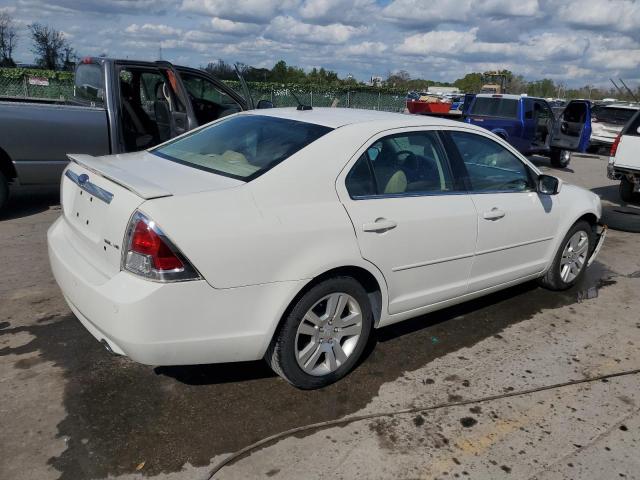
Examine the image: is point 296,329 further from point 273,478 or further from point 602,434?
point 602,434

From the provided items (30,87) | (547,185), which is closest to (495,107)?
(547,185)

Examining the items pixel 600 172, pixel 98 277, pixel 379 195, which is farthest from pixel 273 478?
pixel 600 172

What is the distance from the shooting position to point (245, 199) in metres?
2.83

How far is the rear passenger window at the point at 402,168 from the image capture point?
10.8 ft

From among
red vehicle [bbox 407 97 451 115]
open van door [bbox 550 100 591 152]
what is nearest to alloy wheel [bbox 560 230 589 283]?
open van door [bbox 550 100 591 152]

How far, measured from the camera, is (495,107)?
14406mm

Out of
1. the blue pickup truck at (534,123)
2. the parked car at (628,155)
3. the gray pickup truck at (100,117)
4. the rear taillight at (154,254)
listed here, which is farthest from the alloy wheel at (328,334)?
the blue pickup truck at (534,123)

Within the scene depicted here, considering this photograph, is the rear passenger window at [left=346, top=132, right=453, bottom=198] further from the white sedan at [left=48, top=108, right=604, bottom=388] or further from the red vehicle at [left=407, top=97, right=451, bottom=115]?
the red vehicle at [left=407, top=97, right=451, bottom=115]

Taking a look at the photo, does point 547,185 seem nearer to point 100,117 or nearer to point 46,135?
point 100,117

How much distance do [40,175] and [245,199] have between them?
481 cm

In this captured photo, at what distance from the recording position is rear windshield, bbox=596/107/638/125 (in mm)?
16312

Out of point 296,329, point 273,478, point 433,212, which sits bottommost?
point 273,478

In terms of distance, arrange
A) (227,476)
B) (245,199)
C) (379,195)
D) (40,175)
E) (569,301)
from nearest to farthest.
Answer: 1. (227,476)
2. (245,199)
3. (379,195)
4. (569,301)
5. (40,175)

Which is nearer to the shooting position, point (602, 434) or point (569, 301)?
point (602, 434)
